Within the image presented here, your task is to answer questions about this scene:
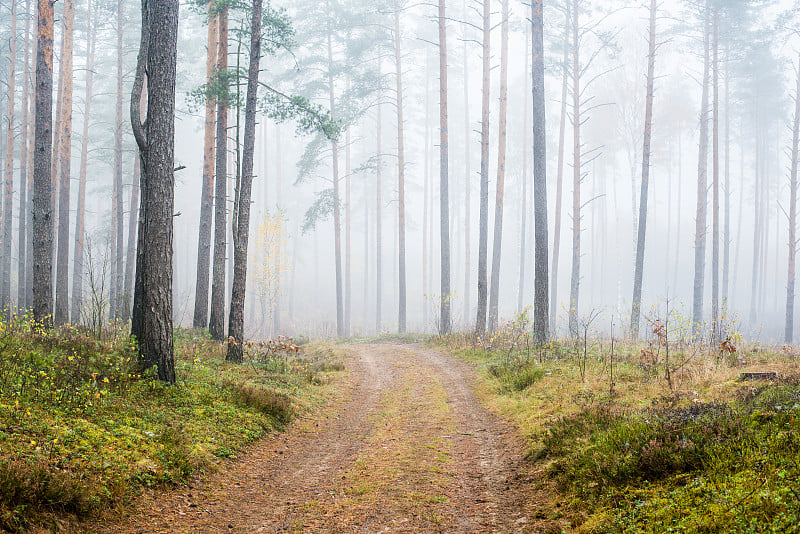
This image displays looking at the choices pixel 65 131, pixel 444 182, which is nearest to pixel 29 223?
pixel 65 131

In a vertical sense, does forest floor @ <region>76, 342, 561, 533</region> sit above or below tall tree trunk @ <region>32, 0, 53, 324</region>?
below

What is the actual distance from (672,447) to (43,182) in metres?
13.2

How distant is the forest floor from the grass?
0.28 m

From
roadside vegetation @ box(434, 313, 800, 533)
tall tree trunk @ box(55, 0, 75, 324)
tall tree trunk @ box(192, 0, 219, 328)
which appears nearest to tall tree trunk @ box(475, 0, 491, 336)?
roadside vegetation @ box(434, 313, 800, 533)

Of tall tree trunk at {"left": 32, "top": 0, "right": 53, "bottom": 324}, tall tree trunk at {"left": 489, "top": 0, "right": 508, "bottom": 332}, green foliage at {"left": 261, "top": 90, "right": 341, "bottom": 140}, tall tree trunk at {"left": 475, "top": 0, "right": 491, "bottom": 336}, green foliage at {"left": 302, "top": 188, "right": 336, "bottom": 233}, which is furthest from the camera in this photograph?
green foliage at {"left": 302, "top": 188, "right": 336, "bottom": 233}

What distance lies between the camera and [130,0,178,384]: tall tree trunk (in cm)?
725

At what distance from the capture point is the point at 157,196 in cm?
744

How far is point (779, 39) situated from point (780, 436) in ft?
101

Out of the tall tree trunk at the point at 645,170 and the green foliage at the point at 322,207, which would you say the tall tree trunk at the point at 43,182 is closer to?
the green foliage at the point at 322,207

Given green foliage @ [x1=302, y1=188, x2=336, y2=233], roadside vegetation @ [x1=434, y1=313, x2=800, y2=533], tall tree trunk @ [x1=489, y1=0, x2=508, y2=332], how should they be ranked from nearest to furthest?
1. roadside vegetation @ [x1=434, y1=313, x2=800, y2=533]
2. tall tree trunk @ [x1=489, y1=0, x2=508, y2=332]
3. green foliage @ [x1=302, y1=188, x2=336, y2=233]

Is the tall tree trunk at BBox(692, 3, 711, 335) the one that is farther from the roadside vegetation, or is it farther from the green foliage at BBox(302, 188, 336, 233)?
the green foliage at BBox(302, 188, 336, 233)

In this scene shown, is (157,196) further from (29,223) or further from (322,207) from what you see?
(29,223)

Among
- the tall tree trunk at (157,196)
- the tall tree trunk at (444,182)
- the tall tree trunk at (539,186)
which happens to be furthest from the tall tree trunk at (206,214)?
the tall tree trunk at (539,186)

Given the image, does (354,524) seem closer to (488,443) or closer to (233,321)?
(488,443)
